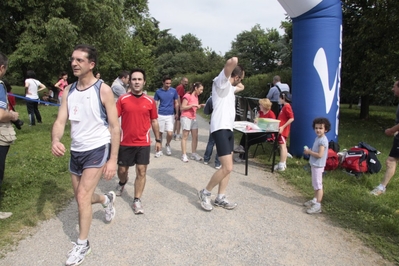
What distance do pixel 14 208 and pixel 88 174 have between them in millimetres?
2009

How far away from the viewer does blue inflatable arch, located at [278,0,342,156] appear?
7016 millimetres

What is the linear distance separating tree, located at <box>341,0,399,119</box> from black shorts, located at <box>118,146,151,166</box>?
33.6ft

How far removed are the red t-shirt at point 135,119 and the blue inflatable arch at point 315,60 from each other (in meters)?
3.78

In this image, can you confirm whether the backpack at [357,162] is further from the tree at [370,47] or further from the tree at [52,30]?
the tree at [52,30]

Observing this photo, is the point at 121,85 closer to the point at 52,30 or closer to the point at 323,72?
the point at 323,72

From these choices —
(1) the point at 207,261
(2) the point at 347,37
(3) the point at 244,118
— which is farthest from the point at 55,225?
(2) the point at 347,37

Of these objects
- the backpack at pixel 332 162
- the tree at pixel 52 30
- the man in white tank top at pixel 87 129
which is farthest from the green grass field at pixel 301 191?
the tree at pixel 52 30

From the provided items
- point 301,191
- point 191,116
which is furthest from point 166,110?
point 301,191

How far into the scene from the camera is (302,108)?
24.0 ft

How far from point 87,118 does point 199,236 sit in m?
1.82

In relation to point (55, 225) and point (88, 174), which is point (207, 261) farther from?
point (55, 225)

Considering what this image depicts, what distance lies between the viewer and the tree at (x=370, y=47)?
11.8m

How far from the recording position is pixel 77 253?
336 cm

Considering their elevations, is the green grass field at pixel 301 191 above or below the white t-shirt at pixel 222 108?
below
